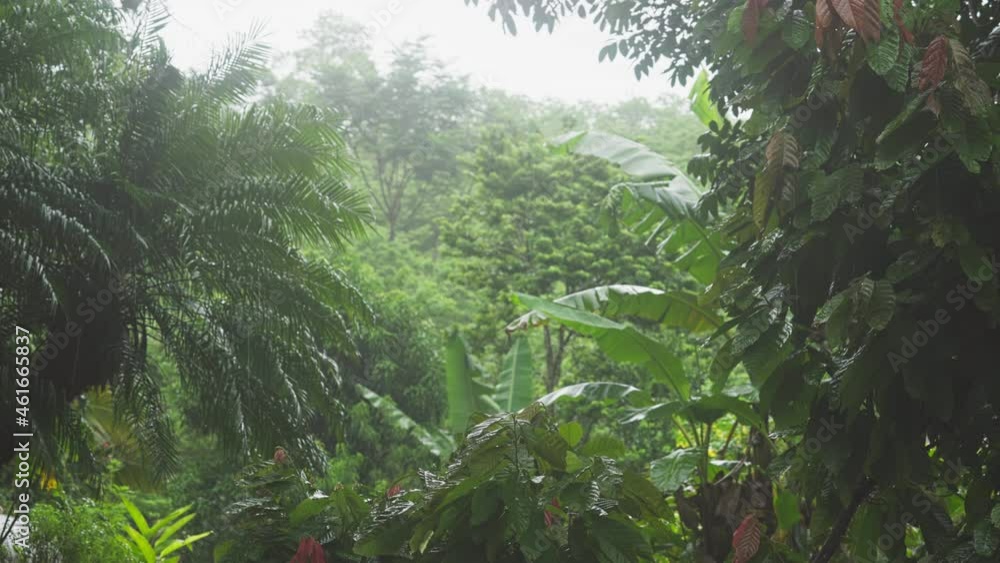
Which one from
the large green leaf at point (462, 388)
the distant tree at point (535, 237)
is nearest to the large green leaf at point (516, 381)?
the large green leaf at point (462, 388)

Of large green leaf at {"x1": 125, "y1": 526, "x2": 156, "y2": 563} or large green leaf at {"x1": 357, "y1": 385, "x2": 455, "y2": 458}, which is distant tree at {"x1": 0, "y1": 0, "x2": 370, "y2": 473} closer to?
large green leaf at {"x1": 125, "y1": 526, "x2": 156, "y2": 563}

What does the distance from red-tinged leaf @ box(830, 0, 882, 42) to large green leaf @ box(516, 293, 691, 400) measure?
491 centimetres

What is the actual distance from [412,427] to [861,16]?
10929 millimetres

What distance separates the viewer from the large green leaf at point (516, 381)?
9.52 meters

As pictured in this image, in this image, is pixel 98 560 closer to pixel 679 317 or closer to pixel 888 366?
pixel 679 317

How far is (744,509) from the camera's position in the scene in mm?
6961

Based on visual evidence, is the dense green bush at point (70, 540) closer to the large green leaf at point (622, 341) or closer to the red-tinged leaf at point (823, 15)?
the large green leaf at point (622, 341)

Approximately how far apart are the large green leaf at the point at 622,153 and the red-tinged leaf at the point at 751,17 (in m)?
5.91

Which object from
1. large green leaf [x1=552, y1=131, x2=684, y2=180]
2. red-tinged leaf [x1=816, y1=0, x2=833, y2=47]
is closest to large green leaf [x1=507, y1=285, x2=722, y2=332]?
large green leaf [x1=552, y1=131, x2=684, y2=180]

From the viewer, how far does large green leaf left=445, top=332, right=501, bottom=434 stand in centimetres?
969

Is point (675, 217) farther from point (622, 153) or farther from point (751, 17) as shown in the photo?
point (751, 17)

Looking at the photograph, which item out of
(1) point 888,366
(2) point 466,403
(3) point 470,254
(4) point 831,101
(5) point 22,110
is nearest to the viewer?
(1) point 888,366

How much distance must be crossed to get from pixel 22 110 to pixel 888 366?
7.35 m

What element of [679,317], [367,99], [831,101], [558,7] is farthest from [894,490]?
Answer: [367,99]
